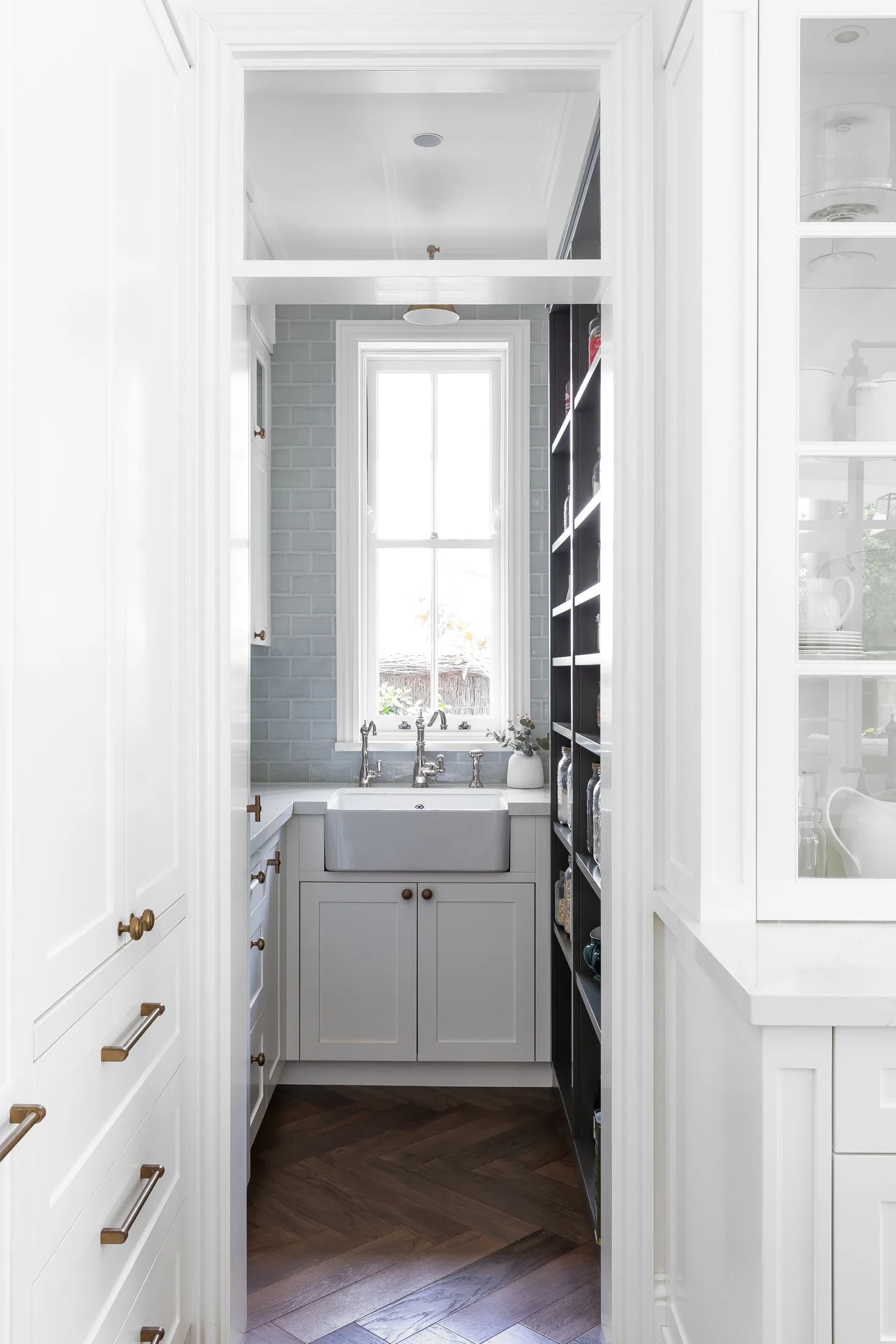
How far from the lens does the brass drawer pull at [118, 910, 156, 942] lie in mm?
1410

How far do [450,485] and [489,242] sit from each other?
35.7 inches

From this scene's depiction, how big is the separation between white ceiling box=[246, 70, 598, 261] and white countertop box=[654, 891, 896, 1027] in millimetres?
1642

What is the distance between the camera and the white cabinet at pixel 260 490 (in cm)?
330

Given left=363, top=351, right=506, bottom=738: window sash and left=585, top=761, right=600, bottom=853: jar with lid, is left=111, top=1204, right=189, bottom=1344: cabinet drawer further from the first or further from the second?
left=363, top=351, right=506, bottom=738: window sash

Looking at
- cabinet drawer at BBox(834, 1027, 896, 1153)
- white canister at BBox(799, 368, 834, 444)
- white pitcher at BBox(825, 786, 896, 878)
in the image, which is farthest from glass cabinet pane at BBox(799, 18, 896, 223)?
cabinet drawer at BBox(834, 1027, 896, 1153)

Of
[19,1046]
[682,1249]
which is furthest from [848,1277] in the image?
[19,1046]

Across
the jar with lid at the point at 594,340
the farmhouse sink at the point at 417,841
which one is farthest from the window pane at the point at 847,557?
the farmhouse sink at the point at 417,841

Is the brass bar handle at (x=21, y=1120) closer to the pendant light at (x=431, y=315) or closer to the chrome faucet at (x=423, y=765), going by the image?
the chrome faucet at (x=423, y=765)

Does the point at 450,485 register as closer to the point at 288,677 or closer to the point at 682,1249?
the point at 288,677

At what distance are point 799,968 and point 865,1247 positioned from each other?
0.34 meters

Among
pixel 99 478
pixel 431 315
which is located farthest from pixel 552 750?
pixel 99 478

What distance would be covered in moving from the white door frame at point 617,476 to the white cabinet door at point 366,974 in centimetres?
129

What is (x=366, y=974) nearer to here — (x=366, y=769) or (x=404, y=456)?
(x=366, y=769)

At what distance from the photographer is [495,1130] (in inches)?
113
